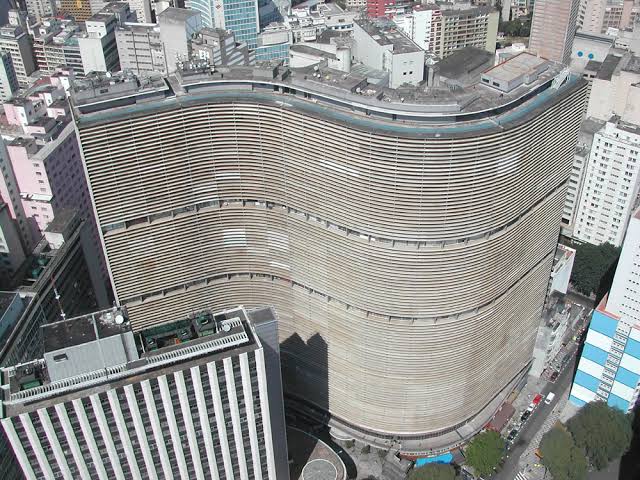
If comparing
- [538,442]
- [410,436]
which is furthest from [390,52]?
[538,442]

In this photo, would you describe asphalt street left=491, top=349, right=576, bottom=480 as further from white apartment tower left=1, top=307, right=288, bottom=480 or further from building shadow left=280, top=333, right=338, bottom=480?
white apartment tower left=1, top=307, right=288, bottom=480

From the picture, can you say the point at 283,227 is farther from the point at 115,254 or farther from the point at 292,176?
the point at 115,254

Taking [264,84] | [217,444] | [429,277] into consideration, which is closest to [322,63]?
[264,84]

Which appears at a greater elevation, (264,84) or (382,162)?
(264,84)

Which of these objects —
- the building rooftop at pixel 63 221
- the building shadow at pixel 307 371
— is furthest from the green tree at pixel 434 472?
the building rooftop at pixel 63 221

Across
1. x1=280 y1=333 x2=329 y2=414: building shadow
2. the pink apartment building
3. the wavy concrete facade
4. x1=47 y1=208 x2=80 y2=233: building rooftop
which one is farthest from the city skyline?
the pink apartment building

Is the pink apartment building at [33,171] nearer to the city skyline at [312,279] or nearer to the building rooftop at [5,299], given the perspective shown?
the city skyline at [312,279]
